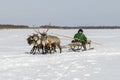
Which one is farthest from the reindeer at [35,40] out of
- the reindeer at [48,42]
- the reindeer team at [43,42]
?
the reindeer at [48,42]

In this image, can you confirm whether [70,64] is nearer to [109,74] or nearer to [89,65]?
[89,65]

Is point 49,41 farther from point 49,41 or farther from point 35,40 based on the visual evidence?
point 35,40

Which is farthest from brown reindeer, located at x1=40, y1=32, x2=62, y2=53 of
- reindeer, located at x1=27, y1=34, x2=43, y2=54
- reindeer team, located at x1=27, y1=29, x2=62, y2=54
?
reindeer, located at x1=27, y1=34, x2=43, y2=54

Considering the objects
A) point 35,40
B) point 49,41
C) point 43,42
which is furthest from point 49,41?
point 35,40

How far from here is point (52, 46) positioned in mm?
16047

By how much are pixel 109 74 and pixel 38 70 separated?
75.2 inches

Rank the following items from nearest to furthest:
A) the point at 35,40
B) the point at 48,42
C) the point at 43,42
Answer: the point at 35,40 < the point at 43,42 < the point at 48,42

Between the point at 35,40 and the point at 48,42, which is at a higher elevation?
the point at 35,40

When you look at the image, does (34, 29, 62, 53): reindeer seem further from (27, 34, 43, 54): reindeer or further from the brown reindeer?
(27, 34, 43, 54): reindeer

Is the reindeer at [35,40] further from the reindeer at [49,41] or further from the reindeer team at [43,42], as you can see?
the reindeer at [49,41]

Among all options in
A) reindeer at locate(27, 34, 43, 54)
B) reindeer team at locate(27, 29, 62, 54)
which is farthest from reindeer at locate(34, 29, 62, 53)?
reindeer at locate(27, 34, 43, 54)

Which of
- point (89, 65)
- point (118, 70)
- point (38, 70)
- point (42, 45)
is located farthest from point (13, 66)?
point (42, 45)

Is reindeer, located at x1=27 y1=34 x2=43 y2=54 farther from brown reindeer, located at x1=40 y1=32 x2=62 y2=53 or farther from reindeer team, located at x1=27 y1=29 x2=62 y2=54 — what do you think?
brown reindeer, located at x1=40 y1=32 x2=62 y2=53

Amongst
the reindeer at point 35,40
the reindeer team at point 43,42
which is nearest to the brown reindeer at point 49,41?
the reindeer team at point 43,42
